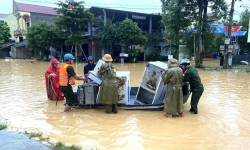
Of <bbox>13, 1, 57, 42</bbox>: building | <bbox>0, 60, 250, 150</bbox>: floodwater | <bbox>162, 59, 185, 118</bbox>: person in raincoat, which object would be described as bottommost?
<bbox>0, 60, 250, 150</bbox>: floodwater

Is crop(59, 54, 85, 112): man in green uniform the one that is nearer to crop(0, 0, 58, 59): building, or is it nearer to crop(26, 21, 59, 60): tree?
crop(26, 21, 59, 60): tree

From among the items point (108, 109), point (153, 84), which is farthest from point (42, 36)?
point (153, 84)

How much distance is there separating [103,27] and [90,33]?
319 cm

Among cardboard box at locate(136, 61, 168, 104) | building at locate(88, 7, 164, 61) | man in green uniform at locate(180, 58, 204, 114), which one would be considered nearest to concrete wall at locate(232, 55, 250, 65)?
building at locate(88, 7, 164, 61)

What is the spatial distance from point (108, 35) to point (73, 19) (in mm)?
4530

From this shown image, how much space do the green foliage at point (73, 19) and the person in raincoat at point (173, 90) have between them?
19.8 m

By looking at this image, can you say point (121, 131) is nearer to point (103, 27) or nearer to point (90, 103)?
point (90, 103)

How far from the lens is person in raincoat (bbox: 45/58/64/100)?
6.34 m

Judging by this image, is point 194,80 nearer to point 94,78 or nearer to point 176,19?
point 94,78

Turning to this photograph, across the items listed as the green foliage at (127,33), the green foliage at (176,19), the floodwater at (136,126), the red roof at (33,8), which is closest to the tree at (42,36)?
the green foliage at (127,33)

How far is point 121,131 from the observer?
422 centimetres

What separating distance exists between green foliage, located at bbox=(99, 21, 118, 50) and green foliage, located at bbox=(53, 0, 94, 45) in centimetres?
237

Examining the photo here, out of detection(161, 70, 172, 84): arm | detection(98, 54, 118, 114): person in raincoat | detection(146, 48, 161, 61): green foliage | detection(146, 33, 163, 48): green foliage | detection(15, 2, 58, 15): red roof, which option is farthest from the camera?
detection(15, 2, 58, 15): red roof

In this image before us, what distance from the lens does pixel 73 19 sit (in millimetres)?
23172
